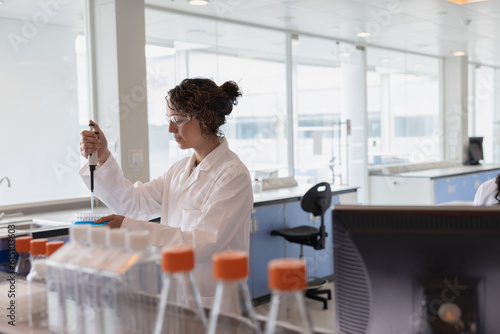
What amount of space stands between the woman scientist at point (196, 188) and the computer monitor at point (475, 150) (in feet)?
23.2

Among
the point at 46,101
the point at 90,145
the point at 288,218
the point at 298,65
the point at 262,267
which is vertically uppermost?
the point at 298,65

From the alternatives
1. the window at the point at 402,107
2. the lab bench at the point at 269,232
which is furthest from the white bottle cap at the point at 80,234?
the window at the point at 402,107

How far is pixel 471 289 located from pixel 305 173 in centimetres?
517

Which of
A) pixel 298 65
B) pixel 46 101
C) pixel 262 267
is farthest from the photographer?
pixel 298 65

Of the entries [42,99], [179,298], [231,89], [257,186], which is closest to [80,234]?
[179,298]

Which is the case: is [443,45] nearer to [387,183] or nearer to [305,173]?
[387,183]

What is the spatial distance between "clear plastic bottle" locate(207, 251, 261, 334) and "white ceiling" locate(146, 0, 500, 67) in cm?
374

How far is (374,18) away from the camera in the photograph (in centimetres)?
545

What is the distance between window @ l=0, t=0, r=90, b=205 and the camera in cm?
366

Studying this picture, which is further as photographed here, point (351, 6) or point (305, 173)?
point (305, 173)

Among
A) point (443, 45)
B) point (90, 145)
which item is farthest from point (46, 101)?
point (443, 45)

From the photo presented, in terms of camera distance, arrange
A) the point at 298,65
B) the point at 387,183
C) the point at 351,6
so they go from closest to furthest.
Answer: the point at 351,6
the point at 298,65
the point at 387,183

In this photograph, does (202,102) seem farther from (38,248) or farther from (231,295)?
(231,295)

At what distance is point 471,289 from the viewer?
1.06 metres
